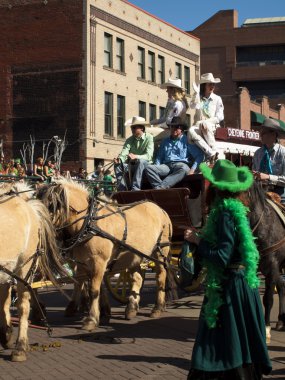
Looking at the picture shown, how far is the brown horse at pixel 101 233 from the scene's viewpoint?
9.83 meters

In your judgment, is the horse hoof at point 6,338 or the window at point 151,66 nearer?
the horse hoof at point 6,338

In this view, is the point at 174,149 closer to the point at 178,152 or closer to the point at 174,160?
the point at 178,152

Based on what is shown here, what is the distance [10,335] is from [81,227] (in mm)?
1944

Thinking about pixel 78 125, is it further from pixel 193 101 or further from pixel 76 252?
pixel 76 252

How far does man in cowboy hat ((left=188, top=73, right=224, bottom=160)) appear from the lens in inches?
474

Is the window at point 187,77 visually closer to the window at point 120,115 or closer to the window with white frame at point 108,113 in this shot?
the window at point 120,115

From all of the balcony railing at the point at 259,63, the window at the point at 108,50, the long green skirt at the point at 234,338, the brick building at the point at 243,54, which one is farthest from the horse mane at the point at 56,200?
the balcony railing at the point at 259,63

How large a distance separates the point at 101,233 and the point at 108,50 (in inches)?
1040

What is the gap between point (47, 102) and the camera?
34656mm

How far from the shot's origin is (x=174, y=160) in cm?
1190

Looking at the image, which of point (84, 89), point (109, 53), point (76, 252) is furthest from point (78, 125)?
point (76, 252)

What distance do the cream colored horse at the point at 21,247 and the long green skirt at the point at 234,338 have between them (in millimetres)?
2600

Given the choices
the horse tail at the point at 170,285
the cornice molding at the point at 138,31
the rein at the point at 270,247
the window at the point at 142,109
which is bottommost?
the horse tail at the point at 170,285

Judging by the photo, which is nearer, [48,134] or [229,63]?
[48,134]
